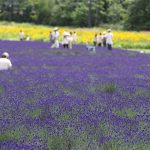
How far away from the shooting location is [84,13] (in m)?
96.1

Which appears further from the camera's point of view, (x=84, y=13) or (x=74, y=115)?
(x=84, y=13)

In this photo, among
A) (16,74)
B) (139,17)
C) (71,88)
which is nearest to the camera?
(71,88)

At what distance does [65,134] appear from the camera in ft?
21.8

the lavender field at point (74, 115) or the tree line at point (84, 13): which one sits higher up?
the lavender field at point (74, 115)

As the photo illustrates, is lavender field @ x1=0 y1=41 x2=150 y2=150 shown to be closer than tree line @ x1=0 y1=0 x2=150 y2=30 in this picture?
Yes

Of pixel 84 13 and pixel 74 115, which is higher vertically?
pixel 74 115

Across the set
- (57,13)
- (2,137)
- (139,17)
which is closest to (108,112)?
(2,137)

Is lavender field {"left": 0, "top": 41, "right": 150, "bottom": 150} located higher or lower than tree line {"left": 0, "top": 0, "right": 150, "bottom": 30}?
higher

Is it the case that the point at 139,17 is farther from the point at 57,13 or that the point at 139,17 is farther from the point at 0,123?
the point at 0,123

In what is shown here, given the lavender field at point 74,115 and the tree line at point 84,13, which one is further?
the tree line at point 84,13

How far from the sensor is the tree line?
83125 millimetres

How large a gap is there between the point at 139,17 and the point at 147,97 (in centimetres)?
7361

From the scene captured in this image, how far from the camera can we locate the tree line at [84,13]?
83.1 metres

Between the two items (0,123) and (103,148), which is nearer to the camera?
(103,148)
